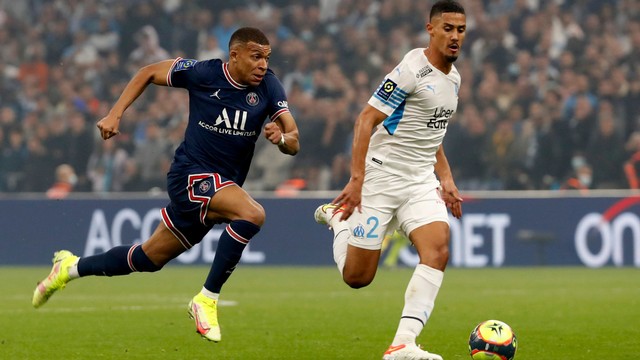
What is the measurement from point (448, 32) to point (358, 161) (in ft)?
3.30

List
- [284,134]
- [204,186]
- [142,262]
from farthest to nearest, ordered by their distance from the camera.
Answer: [142,262] → [204,186] → [284,134]

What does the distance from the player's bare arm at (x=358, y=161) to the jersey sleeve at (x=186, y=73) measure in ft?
4.83

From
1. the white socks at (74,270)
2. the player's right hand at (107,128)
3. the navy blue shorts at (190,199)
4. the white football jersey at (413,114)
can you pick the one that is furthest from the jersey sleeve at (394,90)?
the white socks at (74,270)

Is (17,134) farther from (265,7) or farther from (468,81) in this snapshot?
(468,81)

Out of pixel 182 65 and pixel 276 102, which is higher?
pixel 182 65

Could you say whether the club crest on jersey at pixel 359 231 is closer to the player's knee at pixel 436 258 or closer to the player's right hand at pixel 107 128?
the player's knee at pixel 436 258

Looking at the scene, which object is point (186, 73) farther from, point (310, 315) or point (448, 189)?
point (310, 315)

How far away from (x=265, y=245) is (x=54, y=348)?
975cm

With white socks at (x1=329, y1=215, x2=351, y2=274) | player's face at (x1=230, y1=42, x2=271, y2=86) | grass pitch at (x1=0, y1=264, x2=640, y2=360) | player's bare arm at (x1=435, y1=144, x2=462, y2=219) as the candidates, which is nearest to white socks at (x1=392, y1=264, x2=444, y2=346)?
grass pitch at (x1=0, y1=264, x2=640, y2=360)

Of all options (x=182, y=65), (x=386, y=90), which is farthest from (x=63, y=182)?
(x=386, y=90)

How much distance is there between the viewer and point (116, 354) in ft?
25.7

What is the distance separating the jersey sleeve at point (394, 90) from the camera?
24.5 ft

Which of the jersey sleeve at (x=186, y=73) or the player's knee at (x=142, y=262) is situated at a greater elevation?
the jersey sleeve at (x=186, y=73)

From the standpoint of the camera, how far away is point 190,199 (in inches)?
324
